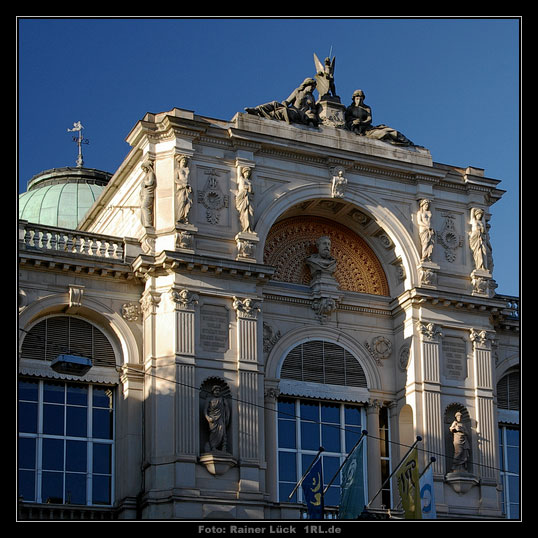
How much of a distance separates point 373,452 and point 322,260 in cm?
542

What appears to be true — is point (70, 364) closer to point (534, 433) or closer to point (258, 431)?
point (258, 431)

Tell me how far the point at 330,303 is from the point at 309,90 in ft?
20.5

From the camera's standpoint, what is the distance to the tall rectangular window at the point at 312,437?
35.1 metres

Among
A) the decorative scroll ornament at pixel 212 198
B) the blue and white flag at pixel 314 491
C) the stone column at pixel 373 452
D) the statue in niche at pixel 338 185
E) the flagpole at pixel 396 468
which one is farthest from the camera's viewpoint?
the statue in niche at pixel 338 185

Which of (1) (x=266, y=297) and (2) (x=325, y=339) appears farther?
(2) (x=325, y=339)

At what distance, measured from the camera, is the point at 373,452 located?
36.1 metres

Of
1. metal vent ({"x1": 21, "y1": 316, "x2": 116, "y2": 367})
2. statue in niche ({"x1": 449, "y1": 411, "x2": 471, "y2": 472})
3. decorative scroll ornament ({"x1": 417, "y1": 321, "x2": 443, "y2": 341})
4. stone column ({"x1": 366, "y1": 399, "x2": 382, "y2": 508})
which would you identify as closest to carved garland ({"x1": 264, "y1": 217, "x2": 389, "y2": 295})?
decorative scroll ornament ({"x1": 417, "y1": 321, "x2": 443, "y2": 341})

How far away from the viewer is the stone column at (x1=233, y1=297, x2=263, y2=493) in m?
33.2

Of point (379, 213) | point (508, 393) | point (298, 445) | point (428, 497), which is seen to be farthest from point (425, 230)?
point (428, 497)

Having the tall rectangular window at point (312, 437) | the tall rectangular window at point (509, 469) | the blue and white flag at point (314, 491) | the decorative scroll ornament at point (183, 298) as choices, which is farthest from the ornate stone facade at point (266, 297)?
the tall rectangular window at point (509, 469)

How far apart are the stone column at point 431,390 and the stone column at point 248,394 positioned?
468 centimetres

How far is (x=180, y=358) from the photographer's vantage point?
33344 mm

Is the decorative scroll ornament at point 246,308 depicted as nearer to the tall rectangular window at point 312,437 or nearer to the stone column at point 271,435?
the stone column at point 271,435

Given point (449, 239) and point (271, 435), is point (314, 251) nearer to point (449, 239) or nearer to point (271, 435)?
point (449, 239)
